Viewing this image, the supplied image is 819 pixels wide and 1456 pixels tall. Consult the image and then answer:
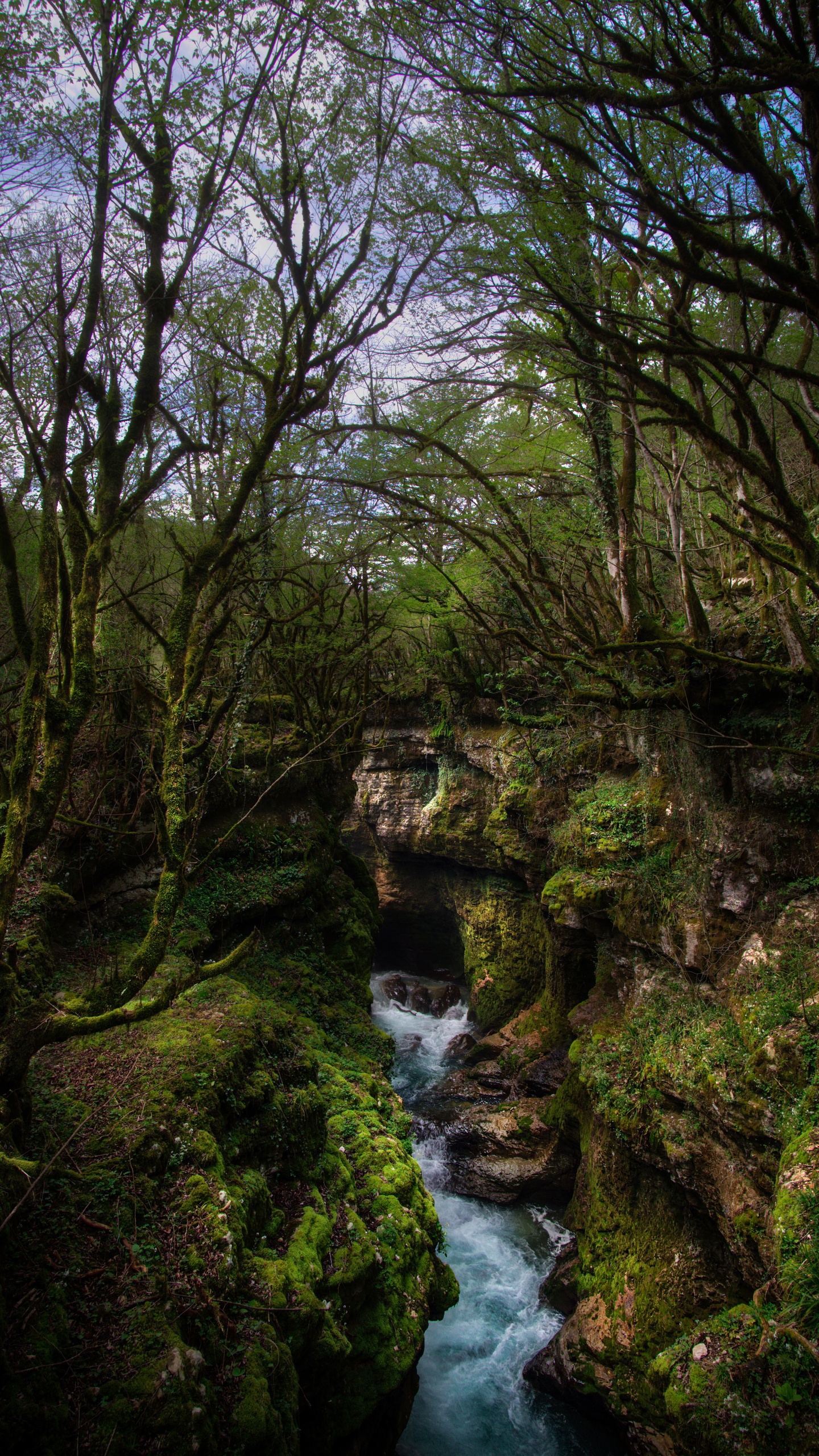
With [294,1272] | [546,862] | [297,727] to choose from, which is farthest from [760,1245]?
[297,727]

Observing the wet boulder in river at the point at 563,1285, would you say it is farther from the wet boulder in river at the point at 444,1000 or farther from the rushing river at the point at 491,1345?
the wet boulder in river at the point at 444,1000

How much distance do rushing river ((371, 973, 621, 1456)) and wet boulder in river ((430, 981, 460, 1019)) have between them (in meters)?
5.48

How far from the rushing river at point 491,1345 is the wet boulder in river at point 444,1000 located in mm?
5481

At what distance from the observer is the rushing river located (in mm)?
6715

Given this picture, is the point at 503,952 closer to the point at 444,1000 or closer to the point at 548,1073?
the point at 444,1000

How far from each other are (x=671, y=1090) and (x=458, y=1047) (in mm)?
8223

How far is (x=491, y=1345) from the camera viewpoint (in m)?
7.76

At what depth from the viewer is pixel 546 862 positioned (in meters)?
12.3

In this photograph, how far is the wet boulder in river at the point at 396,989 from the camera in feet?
55.7

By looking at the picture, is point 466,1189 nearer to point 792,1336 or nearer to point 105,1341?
point 792,1336

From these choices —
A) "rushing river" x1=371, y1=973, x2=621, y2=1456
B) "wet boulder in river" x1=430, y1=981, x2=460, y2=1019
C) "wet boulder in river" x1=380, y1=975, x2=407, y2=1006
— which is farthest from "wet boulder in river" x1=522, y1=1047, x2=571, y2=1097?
"wet boulder in river" x1=380, y1=975, x2=407, y2=1006

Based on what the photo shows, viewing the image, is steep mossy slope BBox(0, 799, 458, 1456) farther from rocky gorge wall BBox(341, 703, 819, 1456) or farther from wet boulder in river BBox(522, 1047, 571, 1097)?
wet boulder in river BBox(522, 1047, 571, 1097)

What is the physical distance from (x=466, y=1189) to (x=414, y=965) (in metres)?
9.16

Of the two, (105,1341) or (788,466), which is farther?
(788,466)
